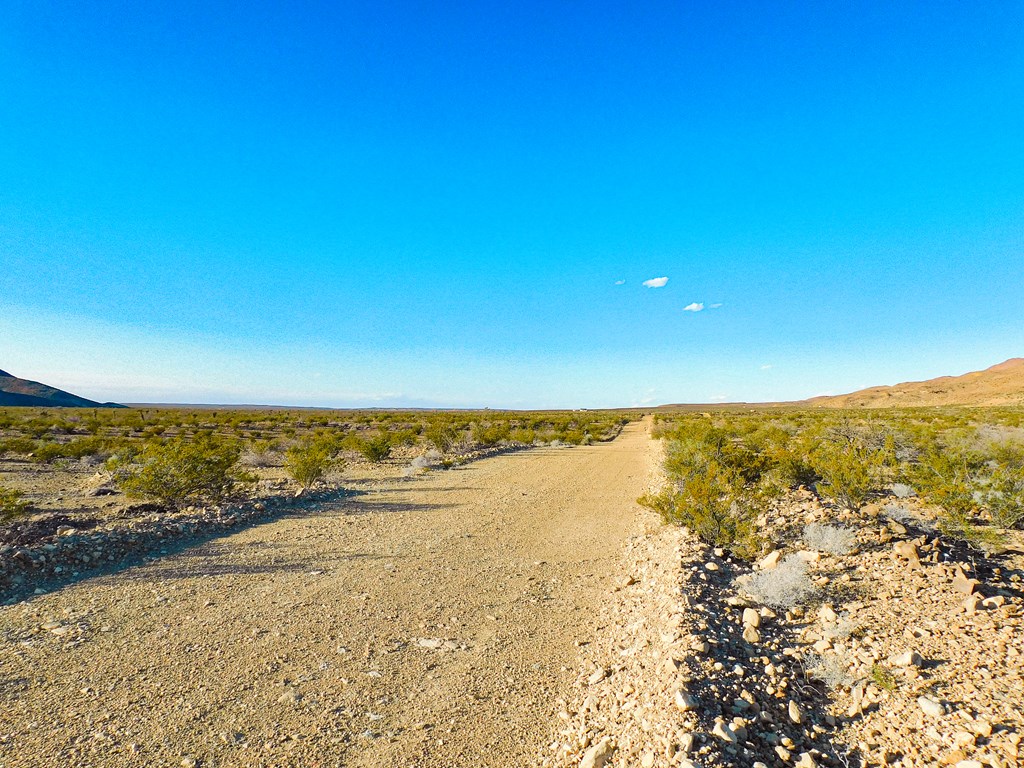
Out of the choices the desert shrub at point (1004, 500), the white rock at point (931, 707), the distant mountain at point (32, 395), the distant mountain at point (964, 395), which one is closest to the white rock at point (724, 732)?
the white rock at point (931, 707)

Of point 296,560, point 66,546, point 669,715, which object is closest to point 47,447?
point 66,546

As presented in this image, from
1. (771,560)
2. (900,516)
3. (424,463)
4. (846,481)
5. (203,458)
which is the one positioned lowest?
(771,560)

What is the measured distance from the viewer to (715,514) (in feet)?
29.6

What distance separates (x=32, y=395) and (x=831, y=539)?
18267cm

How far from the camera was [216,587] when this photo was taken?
7.14m

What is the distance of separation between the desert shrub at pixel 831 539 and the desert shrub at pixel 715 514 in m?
0.84

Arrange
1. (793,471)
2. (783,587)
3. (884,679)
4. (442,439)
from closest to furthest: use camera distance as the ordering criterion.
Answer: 1. (884,679)
2. (783,587)
3. (793,471)
4. (442,439)

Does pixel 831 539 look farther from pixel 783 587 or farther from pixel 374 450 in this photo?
pixel 374 450

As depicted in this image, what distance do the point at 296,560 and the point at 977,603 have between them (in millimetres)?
8980

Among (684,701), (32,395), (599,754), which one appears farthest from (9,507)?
(32,395)

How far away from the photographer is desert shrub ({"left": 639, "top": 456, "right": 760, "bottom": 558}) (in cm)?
845

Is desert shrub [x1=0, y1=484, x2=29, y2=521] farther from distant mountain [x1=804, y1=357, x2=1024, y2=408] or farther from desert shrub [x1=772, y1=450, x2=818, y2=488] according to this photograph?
distant mountain [x1=804, y1=357, x2=1024, y2=408]

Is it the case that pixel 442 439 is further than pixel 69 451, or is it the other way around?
pixel 442 439

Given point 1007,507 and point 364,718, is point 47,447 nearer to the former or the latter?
point 364,718
